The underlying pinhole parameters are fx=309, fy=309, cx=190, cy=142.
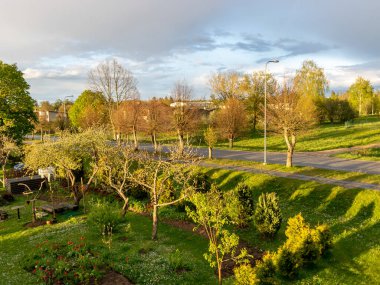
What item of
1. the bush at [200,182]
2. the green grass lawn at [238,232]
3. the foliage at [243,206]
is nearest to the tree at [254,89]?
the green grass lawn at [238,232]

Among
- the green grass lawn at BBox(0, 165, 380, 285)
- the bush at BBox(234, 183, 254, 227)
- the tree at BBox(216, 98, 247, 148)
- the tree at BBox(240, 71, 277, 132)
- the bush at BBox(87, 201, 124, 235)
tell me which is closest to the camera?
the green grass lawn at BBox(0, 165, 380, 285)

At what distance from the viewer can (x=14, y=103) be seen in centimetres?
4562

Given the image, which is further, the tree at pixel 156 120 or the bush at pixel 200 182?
the tree at pixel 156 120

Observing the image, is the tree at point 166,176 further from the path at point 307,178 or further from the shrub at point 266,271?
the path at point 307,178

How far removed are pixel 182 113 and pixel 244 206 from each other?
965 inches

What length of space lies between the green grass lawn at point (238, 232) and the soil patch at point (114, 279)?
11.5 inches

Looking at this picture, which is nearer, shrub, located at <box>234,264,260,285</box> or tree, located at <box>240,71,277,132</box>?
shrub, located at <box>234,264,260,285</box>

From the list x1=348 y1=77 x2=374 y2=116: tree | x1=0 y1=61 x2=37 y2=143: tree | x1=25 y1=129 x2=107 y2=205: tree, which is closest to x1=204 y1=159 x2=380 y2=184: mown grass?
x1=25 y1=129 x2=107 y2=205: tree

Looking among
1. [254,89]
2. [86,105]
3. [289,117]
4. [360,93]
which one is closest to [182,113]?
[289,117]

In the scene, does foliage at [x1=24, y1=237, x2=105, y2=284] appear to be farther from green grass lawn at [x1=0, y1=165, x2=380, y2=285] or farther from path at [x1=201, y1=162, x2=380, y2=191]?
path at [x1=201, y1=162, x2=380, y2=191]

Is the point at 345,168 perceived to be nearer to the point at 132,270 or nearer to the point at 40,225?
the point at 132,270

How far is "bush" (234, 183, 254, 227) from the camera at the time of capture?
19.8 meters

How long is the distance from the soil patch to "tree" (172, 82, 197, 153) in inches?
1073

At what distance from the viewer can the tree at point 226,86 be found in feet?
217
